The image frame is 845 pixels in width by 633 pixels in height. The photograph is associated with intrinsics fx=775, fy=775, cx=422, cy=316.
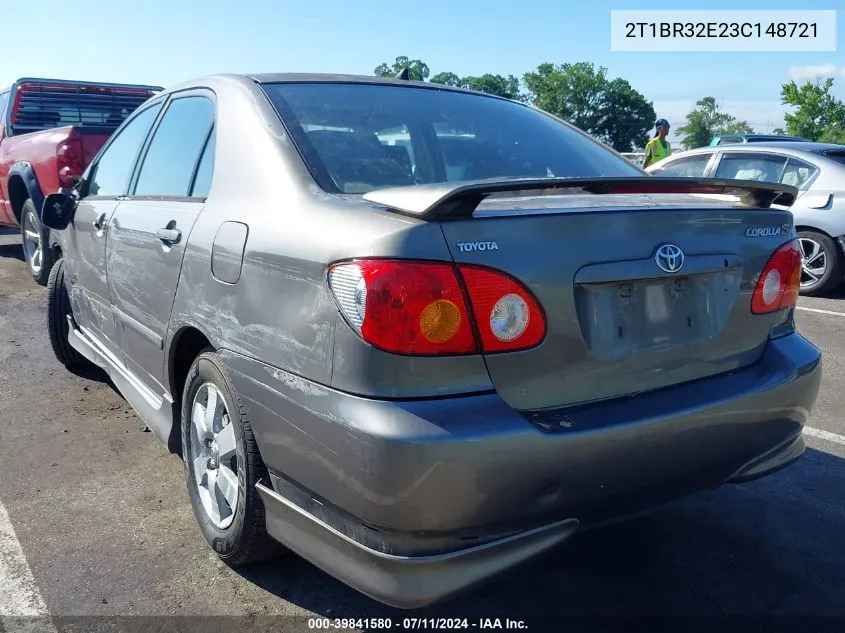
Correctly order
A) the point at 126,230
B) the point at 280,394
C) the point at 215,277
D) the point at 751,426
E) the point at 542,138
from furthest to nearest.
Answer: the point at 126,230
the point at 542,138
the point at 215,277
the point at 751,426
the point at 280,394

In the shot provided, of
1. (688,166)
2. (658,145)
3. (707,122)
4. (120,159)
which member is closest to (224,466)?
(120,159)

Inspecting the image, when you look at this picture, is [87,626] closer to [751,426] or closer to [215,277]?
[215,277]

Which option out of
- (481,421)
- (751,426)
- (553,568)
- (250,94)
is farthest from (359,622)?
(250,94)

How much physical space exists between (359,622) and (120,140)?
2.91 m

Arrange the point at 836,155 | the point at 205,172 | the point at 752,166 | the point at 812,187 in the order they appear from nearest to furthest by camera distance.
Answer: the point at 205,172
the point at 812,187
the point at 836,155
the point at 752,166

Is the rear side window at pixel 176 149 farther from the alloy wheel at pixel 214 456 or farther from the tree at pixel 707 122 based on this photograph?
the tree at pixel 707 122

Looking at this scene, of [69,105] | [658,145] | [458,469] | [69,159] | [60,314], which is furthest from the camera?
[658,145]

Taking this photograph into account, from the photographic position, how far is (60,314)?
188 inches

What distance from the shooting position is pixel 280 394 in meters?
2.16

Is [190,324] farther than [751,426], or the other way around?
[190,324]

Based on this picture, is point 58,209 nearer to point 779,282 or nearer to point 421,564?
point 421,564

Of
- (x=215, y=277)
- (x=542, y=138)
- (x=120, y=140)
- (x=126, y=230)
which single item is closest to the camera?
(x=215, y=277)

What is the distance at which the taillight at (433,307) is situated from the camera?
191 centimetres

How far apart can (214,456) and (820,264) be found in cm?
698
